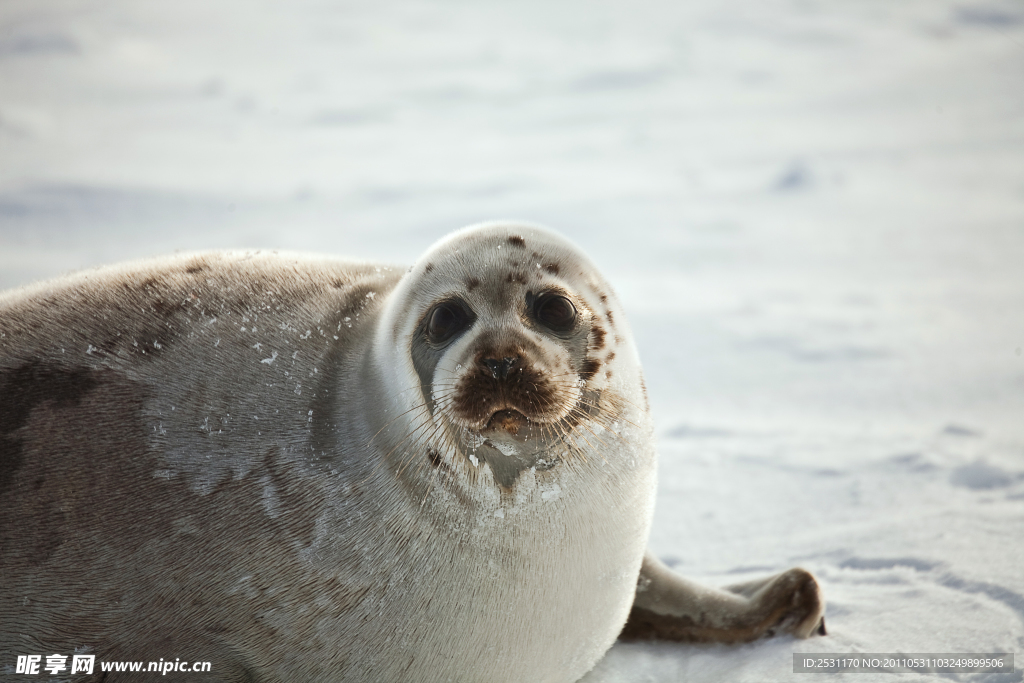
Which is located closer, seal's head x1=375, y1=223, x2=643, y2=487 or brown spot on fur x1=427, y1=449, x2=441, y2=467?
seal's head x1=375, y1=223, x2=643, y2=487

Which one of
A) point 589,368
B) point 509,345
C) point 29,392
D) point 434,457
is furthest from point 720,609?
point 29,392

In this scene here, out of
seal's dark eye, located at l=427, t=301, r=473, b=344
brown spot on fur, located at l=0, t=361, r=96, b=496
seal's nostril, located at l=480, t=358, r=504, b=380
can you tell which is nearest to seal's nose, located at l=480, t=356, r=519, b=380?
seal's nostril, located at l=480, t=358, r=504, b=380

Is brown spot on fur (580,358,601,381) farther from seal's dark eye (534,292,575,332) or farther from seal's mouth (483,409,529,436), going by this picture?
seal's mouth (483,409,529,436)

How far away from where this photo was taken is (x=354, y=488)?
1948 millimetres

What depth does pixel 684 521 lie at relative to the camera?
3514 millimetres

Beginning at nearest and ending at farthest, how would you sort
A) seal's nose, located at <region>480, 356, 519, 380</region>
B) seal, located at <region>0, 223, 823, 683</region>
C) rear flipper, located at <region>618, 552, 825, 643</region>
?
seal's nose, located at <region>480, 356, 519, 380</region> → seal, located at <region>0, 223, 823, 683</region> → rear flipper, located at <region>618, 552, 825, 643</region>

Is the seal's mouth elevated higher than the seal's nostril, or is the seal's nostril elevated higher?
the seal's nostril

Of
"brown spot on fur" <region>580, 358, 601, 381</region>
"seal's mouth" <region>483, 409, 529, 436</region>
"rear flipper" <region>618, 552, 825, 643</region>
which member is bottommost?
"rear flipper" <region>618, 552, 825, 643</region>

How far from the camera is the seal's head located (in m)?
1.75

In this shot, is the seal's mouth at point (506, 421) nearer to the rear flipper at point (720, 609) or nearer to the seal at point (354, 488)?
the seal at point (354, 488)

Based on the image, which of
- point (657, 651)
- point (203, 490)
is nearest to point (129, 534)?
point (203, 490)

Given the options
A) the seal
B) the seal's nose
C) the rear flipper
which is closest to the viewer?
the seal's nose

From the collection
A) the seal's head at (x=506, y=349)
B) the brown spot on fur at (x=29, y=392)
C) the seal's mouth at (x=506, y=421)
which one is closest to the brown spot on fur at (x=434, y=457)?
the seal's head at (x=506, y=349)

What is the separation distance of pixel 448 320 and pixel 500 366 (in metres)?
0.23
